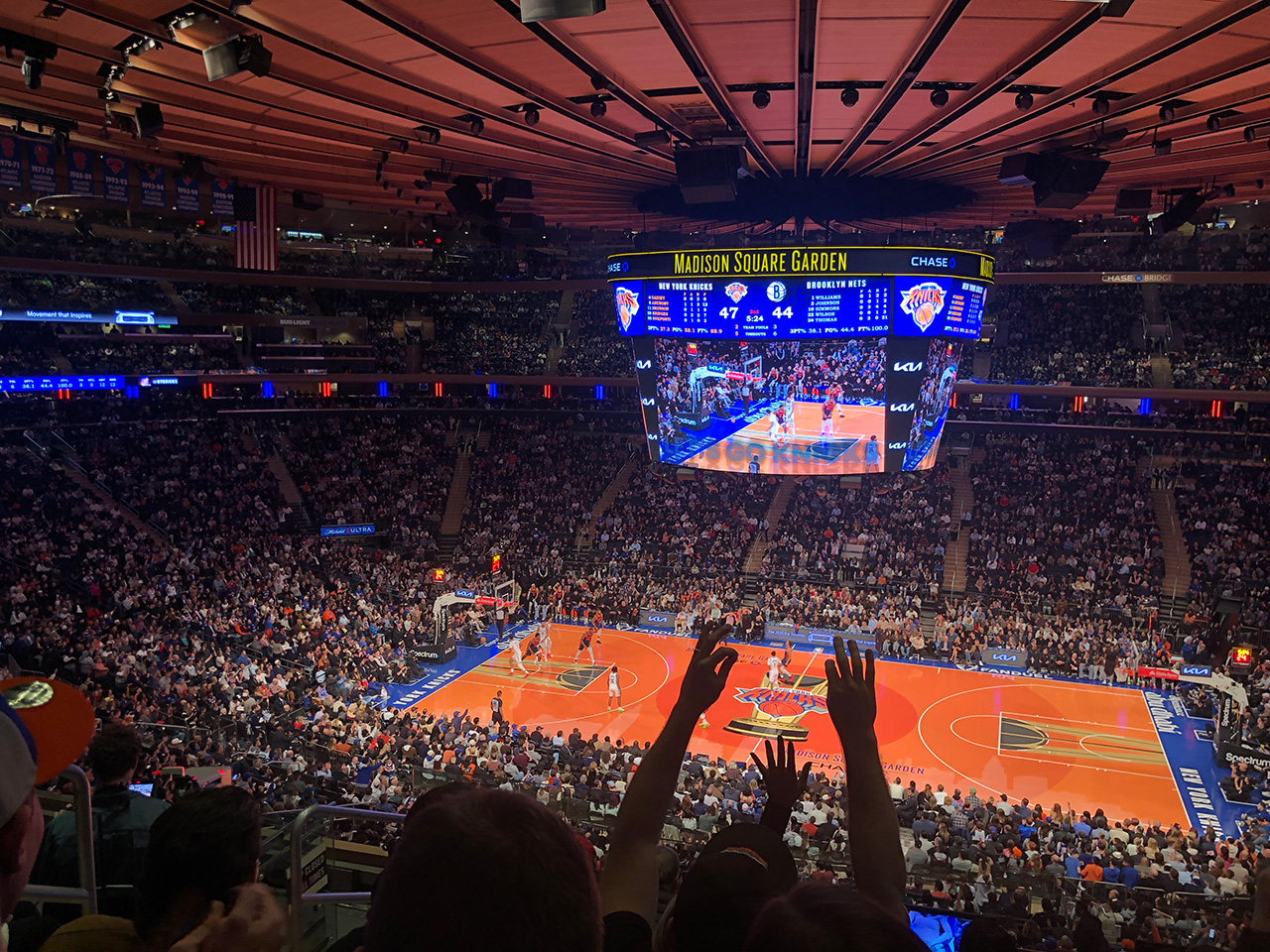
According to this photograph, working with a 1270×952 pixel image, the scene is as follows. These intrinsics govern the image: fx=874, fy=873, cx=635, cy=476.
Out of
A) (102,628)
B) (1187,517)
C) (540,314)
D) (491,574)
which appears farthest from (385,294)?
(1187,517)

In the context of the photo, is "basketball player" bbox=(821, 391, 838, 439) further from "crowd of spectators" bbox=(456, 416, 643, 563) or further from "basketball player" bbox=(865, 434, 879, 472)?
"crowd of spectators" bbox=(456, 416, 643, 563)

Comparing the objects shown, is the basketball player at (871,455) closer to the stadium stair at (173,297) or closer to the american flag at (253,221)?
the american flag at (253,221)

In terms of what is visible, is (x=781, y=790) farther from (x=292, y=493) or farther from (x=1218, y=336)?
(x=1218, y=336)

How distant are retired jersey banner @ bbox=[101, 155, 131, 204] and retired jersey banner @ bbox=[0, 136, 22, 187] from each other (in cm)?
147

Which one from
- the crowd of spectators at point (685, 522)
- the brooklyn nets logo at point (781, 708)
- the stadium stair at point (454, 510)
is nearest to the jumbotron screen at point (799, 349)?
the brooklyn nets logo at point (781, 708)

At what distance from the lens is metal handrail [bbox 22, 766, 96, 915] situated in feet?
9.12

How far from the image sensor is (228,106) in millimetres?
12227

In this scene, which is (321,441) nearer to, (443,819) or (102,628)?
(102,628)

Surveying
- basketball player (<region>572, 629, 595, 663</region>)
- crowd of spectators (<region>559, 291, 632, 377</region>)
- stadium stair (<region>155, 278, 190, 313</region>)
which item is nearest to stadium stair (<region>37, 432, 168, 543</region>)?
stadium stair (<region>155, 278, 190, 313</region>)

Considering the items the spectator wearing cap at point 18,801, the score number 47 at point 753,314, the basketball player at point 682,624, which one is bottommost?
the basketball player at point 682,624

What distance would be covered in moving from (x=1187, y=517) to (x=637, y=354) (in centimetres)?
2018

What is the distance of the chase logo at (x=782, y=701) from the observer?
2083 centimetres

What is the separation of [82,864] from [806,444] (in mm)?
16372

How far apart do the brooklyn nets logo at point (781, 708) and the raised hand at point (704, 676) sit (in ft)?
55.3
